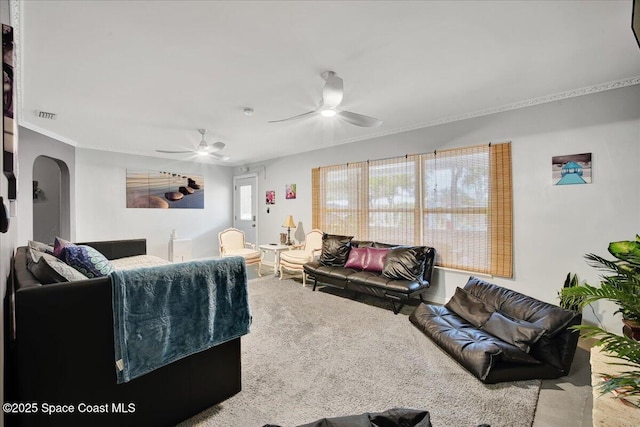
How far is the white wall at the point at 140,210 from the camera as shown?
5.10m

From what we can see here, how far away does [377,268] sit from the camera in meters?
3.91

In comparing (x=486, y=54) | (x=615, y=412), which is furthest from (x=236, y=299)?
(x=486, y=54)

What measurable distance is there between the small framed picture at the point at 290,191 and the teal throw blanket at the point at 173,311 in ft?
12.8

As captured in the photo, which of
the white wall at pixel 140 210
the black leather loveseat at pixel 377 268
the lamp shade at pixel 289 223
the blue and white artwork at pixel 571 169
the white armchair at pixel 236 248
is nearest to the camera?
the blue and white artwork at pixel 571 169

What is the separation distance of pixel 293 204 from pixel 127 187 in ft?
10.8

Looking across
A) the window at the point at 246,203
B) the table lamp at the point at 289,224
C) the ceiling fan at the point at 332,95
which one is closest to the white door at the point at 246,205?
the window at the point at 246,203

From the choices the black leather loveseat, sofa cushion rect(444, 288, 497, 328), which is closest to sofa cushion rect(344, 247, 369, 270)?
the black leather loveseat

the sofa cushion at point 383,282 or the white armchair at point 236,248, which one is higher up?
the white armchair at point 236,248

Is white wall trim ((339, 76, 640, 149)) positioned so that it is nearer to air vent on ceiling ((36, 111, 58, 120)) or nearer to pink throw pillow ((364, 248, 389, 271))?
pink throw pillow ((364, 248, 389, 271))

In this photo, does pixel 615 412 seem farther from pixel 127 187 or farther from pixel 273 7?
pixel 127 187

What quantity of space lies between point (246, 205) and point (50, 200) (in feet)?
12.1

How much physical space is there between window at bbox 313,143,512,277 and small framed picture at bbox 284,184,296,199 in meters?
1.07

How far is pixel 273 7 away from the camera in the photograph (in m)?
1.65

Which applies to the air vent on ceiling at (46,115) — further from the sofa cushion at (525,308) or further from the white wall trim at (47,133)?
the sofa cushion at (525,308)
